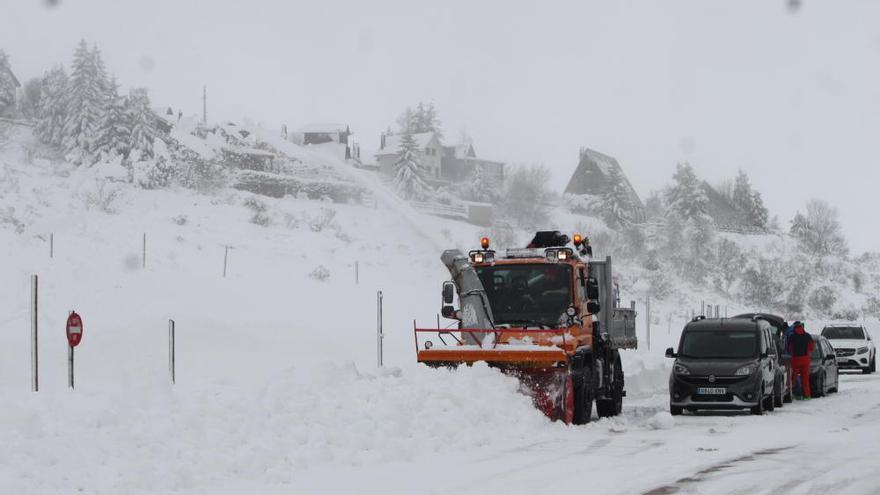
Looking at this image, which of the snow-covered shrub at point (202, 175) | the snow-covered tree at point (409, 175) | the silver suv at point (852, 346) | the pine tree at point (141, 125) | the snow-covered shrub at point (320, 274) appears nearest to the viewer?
the silver suv at point (852, 346)

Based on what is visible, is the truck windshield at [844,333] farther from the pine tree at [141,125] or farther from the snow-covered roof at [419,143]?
the snow-covered roof at [419,143]

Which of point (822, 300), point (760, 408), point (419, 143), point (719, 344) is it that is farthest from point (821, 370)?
Result: point (419, 143)

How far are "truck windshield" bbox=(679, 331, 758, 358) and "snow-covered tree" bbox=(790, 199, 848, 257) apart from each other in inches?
3612

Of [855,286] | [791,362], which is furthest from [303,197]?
[791,362]

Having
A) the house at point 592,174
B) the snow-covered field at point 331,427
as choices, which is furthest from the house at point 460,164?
the snow-covered field at point 331,427

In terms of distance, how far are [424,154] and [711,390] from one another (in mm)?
90956

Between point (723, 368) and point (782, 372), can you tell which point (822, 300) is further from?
point (723, 368)

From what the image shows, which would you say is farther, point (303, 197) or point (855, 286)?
point (855, 286)

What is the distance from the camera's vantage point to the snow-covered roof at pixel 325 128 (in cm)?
11012

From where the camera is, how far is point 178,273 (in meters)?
43.1

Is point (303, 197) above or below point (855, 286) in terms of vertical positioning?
above

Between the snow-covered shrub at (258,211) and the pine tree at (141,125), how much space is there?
9.49m

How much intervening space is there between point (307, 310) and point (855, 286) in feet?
234

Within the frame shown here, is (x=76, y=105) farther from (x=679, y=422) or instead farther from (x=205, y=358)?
(x=679, y=422)
